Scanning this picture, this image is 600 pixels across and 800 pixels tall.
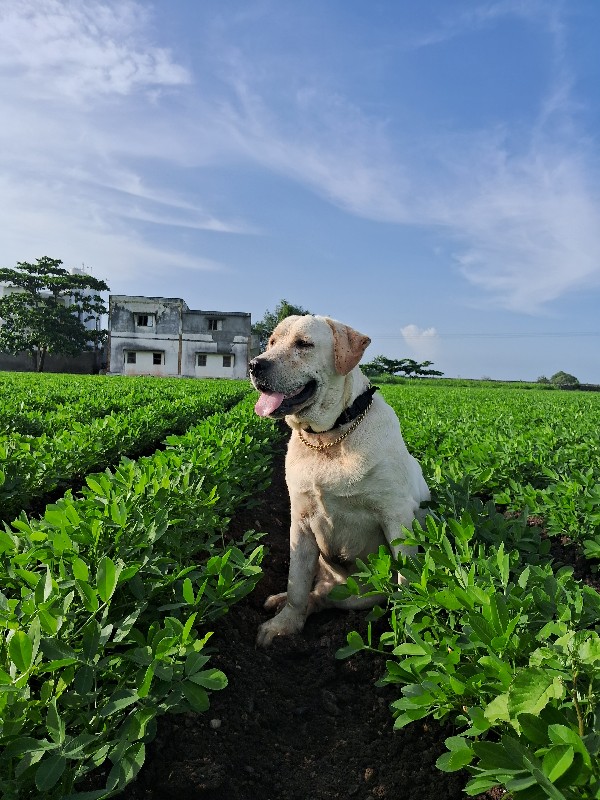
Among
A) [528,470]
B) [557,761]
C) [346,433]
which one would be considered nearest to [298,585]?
[346,433]

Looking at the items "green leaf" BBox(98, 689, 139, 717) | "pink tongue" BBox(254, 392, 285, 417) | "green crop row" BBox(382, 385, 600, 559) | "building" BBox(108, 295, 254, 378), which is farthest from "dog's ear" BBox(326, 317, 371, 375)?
"building" BBox(108, 295, 254, 378)

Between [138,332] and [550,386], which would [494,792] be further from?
[550,386]

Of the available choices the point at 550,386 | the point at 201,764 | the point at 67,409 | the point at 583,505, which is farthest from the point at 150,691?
the point at 550,386

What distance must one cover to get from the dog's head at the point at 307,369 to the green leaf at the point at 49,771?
1834mm

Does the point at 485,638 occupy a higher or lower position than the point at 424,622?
higher

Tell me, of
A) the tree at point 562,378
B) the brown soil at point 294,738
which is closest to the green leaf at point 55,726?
the brown soil at point 294,738

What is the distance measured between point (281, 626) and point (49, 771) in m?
1.94

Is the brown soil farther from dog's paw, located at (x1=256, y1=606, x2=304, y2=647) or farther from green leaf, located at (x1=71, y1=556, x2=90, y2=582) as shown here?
green leaf, located at (x1=71, y1=556, x2=90, y2=582)

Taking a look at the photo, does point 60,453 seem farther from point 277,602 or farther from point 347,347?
point 347,347

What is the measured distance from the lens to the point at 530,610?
1.89 meters

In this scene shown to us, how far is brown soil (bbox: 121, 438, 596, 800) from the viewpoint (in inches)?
76.3

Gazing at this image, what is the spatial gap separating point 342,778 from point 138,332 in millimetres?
47654

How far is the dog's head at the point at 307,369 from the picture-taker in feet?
9.82

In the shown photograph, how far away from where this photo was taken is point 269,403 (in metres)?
3.02
